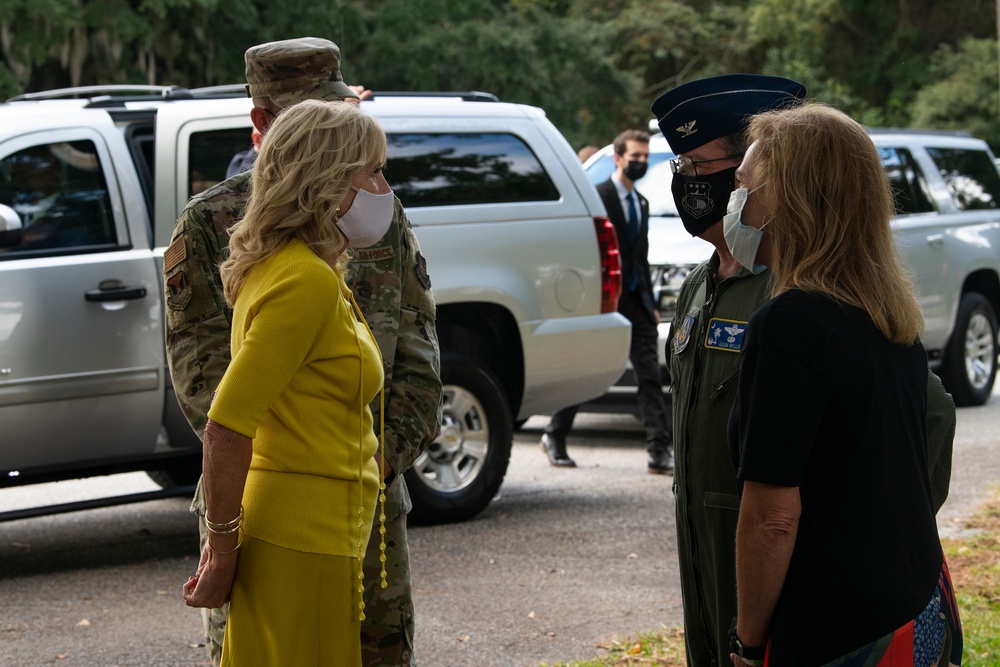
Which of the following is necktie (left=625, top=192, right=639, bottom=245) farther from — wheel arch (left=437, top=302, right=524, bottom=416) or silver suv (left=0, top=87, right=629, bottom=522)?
wheel arch (left=437, top=302, right=524, bottom=416)

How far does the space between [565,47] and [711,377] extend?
23.8m

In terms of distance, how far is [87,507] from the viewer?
5742 mm

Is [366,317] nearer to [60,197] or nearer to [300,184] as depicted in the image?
[300,184]

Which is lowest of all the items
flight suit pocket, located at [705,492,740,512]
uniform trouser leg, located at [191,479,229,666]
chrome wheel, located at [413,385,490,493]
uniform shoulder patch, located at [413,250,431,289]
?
chrome wheel, located at [413,385,490,493]

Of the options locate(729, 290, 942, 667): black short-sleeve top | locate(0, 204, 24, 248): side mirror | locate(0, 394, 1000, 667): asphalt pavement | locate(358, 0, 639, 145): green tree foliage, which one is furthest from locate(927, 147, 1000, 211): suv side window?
locate(358, 0, 639, 145): green tree foliage

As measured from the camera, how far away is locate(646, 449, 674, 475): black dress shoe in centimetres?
841

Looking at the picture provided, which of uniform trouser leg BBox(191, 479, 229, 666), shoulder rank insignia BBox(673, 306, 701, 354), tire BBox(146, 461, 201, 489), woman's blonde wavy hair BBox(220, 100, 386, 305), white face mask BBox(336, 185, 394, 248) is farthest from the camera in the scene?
tire BBox(146, 461, 201, 489)

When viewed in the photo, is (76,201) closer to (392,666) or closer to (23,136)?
(23,136)

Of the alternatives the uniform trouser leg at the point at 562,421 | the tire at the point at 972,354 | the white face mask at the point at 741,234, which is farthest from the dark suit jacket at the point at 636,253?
the white face mask at the point at 741,234

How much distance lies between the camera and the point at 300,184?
262 centimetres

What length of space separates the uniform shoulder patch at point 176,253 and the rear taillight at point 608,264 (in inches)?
164

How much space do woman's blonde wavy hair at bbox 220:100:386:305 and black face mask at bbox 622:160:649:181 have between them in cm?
634

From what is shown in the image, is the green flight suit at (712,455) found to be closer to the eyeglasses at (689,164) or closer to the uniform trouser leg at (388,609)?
the eyeglasses at (689,164)

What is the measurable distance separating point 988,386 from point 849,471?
10.1m
